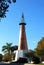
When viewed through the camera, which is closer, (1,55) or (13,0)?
(13,0)

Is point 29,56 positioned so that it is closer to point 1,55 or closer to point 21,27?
point 21,27

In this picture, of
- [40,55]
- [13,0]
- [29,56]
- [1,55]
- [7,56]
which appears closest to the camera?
[13,0]

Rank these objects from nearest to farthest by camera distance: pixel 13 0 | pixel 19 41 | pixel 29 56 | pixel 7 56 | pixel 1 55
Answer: pixel 13 0, pixel 29 56, pixel 19 41, pixel 7 56, pixel 1 55

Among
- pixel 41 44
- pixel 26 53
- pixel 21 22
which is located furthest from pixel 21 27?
pixel 41 44

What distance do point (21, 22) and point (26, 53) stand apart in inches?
620

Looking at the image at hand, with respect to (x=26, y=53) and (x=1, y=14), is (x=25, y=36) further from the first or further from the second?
(x=1, y=14)

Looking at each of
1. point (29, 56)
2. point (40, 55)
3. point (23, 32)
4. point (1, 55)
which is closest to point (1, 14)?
point (40, 55)

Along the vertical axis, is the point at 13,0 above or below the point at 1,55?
below

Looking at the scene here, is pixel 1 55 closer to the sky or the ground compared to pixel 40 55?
closer to the sky

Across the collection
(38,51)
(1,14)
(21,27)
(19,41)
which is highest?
(21,27)

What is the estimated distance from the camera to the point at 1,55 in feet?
440

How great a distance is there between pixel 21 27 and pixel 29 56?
1630cm

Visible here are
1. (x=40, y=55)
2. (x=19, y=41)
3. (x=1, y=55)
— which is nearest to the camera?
(x=40, y=55)

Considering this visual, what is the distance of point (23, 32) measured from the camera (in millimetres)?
102688
